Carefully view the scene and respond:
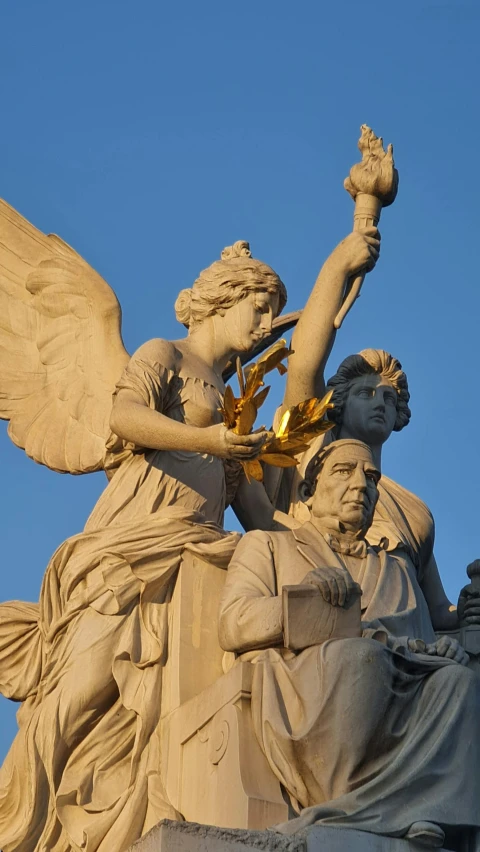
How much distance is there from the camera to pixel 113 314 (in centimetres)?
1400

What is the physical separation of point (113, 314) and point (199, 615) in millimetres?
2698

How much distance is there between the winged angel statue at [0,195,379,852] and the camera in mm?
11969

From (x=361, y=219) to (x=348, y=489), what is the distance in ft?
7.98

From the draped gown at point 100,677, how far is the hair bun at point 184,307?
87cm

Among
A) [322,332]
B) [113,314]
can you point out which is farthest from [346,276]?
[113,314]

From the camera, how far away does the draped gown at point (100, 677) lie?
1184 cm

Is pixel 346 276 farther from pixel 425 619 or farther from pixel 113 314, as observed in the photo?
pixel 425 619

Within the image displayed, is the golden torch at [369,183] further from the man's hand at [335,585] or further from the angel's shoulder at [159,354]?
the man's hand at [335,585]

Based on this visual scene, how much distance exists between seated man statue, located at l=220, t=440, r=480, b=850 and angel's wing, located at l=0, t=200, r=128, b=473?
2.34 meters

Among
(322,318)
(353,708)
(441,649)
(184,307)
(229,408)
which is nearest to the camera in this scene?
(353,708)

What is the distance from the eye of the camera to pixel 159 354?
42.6 ft

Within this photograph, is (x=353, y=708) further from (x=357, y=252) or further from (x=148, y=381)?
(x=357, y=252)

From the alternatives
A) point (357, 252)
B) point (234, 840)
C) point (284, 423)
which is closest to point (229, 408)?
point (284, 423)

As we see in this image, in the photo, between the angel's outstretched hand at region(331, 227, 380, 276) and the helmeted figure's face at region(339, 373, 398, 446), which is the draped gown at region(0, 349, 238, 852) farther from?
the angel's outstretched hand at region(331, 227, 380, 276)
